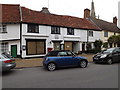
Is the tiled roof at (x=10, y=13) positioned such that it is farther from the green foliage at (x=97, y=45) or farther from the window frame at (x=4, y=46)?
the green foliage at (x=97, y=45)

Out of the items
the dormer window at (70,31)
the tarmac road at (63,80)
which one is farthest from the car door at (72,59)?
the dormer window at (70,31)

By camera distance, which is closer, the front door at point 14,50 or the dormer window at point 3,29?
the dormer window at point 3,29

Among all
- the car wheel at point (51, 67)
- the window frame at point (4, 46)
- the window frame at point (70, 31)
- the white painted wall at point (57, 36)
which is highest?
the window frame at point (70, 31)

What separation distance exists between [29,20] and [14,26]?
2199mm

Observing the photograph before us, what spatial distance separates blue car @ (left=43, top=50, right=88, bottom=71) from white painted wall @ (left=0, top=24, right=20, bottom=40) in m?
7.90

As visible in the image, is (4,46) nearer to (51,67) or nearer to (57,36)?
(57,36)

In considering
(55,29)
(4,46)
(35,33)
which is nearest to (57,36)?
(55,29)

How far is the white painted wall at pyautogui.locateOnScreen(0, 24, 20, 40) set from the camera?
14914mm

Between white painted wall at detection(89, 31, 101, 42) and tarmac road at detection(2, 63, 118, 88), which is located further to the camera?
white painted wall at detection(89, 31, 101, 42)

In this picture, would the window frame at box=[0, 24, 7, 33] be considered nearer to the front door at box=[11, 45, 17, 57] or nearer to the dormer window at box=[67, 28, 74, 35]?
the front door at box=[11, 45, 17, 57]

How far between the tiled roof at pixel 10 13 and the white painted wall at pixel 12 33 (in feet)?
2.20

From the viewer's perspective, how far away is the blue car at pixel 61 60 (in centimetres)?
862

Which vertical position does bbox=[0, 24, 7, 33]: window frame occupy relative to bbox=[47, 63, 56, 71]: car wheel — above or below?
above

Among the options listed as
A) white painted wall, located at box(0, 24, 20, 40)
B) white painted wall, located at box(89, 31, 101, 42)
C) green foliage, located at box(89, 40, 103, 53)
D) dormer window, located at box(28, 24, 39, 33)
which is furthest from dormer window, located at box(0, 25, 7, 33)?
white painted wall, located at box(89, 31, 101, 42)
